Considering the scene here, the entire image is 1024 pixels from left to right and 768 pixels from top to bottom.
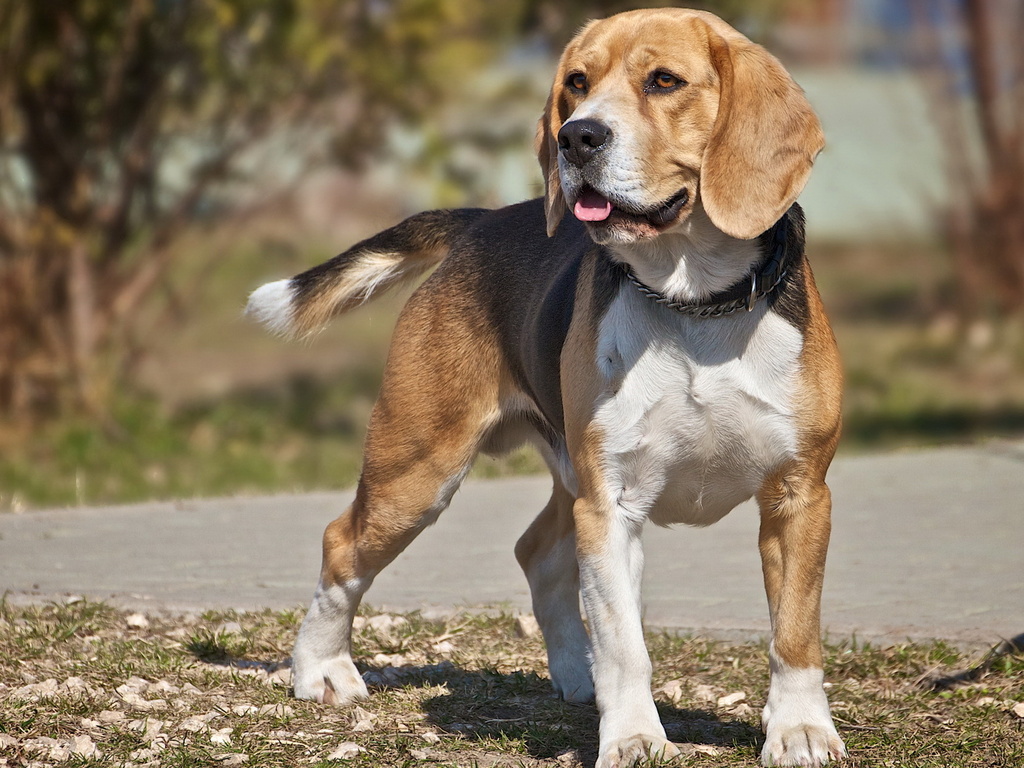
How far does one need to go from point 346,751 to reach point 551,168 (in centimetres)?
180

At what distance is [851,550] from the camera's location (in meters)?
6.40

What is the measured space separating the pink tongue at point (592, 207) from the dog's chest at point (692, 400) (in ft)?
1.04

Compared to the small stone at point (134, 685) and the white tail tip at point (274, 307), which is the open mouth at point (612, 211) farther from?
the small stone at point (134, 685)

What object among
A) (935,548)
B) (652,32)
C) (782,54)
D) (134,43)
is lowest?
(935,548)

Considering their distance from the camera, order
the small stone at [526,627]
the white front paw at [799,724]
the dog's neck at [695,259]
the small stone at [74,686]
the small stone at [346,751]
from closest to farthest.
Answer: the white front paw at [799,724]
the dog's neck at [695,259]
the small stone at [346,751]
the small stone at [74,686]
the small stone at [526,627]

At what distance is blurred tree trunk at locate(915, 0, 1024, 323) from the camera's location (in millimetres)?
14242

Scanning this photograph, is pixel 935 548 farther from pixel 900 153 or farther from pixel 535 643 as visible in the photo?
pixel 900 153

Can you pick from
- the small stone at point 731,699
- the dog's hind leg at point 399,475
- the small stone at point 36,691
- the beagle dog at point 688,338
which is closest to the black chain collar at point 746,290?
the beagle dog at point 688,338

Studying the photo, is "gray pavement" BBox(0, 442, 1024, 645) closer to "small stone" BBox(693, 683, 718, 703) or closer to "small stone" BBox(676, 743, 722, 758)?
"small stone" BBox(693, 683, 718, 703)

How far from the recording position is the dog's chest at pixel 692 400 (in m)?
3.75

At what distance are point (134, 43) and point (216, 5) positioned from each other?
3.50 ft

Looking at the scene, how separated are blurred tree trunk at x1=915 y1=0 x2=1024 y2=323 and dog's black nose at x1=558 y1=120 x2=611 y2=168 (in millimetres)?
11641

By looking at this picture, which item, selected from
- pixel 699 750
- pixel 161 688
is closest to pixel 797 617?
pixel 699 750

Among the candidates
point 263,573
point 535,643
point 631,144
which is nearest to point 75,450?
point 263,573
